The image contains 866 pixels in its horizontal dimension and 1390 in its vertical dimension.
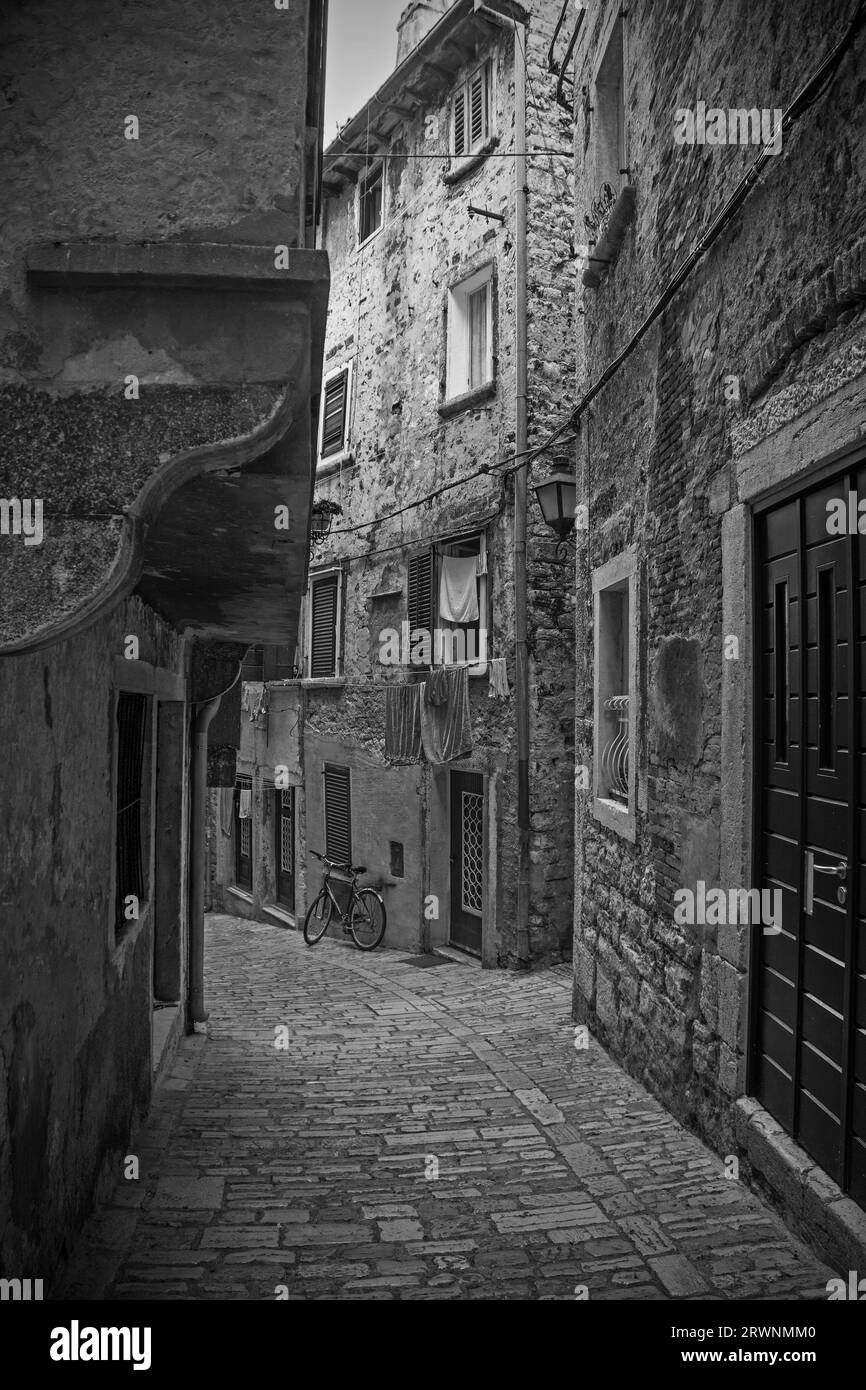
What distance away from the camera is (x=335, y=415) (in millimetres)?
16625

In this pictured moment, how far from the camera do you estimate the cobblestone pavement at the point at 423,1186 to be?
3887 millimetres

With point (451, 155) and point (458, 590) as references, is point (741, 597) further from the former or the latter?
point (451, 155)

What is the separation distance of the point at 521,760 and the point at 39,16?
9342mm

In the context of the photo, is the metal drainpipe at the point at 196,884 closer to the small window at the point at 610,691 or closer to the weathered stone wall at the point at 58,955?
the small window at the point at 610,691

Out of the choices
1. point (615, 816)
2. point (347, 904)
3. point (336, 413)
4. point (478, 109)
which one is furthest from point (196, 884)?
point (478, 109)

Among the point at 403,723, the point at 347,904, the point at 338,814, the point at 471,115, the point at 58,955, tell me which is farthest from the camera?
the point at 338,814

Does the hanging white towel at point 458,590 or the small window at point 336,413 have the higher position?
the small window at point 336,413

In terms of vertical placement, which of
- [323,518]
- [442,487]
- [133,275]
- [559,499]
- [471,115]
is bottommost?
[133,275]

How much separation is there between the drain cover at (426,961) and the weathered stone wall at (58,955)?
7082mm

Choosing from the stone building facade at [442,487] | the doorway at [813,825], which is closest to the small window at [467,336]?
the stone building facade at [442,487]

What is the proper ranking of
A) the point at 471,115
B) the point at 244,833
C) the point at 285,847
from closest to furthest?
the point at 471,115
the point at 285,847
the point at 244,833

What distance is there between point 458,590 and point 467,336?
332cm

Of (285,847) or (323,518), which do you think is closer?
(323,518)

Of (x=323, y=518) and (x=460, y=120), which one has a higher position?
(x=460, y=120)
